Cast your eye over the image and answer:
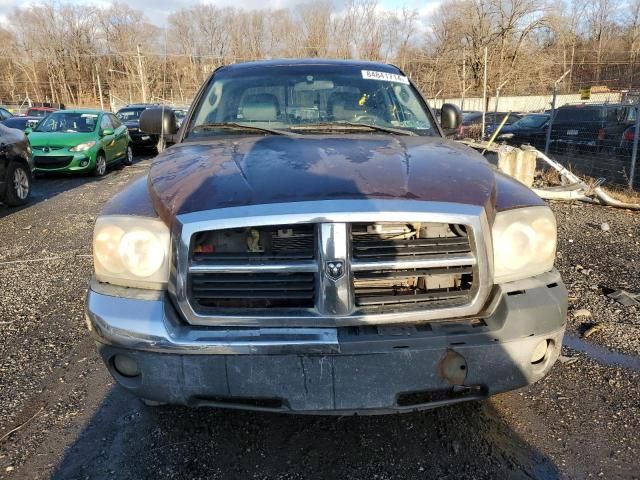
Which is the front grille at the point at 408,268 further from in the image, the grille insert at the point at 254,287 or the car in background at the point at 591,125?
the car in background at the point at 591,125

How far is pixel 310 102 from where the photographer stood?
11.9 ft

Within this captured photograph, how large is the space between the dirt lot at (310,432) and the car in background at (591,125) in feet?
30.3

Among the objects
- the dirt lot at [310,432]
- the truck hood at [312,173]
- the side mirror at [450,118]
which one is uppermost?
the side mirror at [450,118]

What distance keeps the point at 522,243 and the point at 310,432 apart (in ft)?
4.47

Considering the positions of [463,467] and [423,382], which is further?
[463,467]

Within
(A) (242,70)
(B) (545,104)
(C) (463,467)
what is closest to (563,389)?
(C) (463,467)

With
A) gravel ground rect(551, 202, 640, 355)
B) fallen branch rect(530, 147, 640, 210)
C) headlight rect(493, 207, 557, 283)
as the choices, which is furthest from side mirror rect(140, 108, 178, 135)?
fallen branch rect(530, 147, 640, 210)

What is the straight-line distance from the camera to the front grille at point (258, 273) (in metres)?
2.06

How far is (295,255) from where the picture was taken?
209cm

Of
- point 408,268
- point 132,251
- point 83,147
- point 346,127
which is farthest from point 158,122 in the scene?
point 83,147

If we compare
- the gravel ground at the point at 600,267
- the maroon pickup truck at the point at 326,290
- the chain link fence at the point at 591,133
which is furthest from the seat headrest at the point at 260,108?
the chain link fence at the point at 591,133

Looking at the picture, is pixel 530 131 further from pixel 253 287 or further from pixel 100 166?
pixel 253 287

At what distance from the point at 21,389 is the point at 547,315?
2871mm

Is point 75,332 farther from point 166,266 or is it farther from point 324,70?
point 324,70
